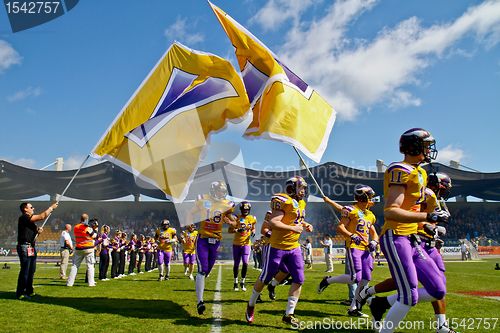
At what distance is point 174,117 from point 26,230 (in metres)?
4.07

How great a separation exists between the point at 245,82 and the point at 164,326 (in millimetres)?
5894

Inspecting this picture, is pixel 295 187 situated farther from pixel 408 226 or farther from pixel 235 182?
pixel 235 182

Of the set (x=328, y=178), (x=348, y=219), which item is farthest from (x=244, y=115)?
(x=328, y=178)

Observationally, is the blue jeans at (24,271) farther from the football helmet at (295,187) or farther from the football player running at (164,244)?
the football player running at (164,244)

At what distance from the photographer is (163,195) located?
35625 millimetres

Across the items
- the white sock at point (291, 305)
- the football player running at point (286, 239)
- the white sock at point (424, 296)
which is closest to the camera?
the white sock at point (424, 296)

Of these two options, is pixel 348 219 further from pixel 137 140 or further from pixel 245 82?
pixel 137 140

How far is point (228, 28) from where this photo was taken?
10.3m

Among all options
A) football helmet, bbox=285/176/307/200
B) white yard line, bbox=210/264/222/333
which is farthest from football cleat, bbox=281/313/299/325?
football helmet, bbox=285/176/307/200

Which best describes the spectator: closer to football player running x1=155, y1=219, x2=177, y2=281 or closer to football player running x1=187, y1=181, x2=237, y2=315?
football player running x1=155, y1=219, x2=177, y2=281

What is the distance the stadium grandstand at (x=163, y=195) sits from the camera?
38.6 metres

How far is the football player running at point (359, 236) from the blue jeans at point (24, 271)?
Answer: 655 centimetres

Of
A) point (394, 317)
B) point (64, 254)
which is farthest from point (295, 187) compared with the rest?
point (64, 254)

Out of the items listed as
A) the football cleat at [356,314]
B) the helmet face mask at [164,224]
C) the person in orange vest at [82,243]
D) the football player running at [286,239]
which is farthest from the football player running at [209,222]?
the helmet face mask at [164,224]
